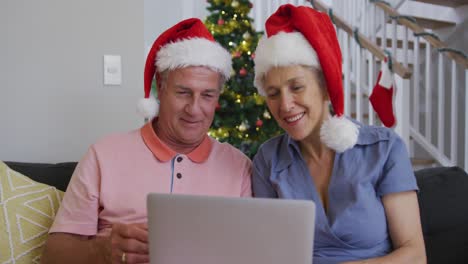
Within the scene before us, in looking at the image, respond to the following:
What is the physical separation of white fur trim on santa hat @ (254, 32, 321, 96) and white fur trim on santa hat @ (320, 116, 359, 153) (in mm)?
164

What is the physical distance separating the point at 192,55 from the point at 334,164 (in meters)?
0.54

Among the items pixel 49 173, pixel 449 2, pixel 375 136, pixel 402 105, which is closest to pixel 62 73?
pixel 49 173

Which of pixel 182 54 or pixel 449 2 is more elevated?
pixel 449 2

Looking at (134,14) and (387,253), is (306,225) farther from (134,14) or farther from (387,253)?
(134,14)

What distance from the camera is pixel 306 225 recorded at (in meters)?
0.78

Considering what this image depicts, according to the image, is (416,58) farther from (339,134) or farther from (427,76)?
(339,134)

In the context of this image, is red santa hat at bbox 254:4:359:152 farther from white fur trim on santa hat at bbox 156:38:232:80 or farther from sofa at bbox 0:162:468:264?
sofa at bbox 0:162:468:264

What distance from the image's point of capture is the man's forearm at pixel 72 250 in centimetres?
133

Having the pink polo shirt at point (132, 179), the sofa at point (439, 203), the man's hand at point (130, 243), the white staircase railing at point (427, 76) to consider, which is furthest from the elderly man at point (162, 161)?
the white staircase railing at point (427, 76)

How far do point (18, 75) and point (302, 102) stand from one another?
1258 millimetres

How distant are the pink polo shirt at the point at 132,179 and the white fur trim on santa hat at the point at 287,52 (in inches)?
14.0

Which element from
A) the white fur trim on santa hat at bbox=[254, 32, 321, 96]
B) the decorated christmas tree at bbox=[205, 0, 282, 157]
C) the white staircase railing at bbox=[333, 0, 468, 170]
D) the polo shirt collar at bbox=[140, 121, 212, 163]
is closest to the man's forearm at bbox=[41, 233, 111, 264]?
the polo shirt collar at bbox=[140, 121, 212, 163]

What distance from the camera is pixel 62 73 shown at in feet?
6.47

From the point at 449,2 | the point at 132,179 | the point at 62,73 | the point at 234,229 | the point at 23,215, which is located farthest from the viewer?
the point at 449,2
